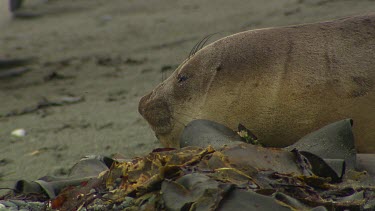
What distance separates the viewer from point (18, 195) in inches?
114

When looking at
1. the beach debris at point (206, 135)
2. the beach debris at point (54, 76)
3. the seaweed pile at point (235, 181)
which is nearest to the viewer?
the seaweed pile at point (235, 181)

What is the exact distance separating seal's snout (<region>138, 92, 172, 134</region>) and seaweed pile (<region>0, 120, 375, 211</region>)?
22.8 inches

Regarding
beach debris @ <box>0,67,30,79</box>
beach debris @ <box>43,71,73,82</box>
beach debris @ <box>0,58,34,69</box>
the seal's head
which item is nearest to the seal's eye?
the seal's head

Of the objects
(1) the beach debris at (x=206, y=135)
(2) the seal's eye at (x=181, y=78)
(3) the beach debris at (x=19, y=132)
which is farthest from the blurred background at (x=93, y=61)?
(1) the beach debris at (x=206, y=135)

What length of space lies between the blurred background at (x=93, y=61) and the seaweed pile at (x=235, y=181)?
46.0 inches

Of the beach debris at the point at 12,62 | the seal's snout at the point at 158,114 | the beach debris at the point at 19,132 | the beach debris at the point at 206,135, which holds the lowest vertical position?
the beach debris at the point at 12,62

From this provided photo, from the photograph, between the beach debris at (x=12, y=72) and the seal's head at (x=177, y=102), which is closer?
the seal's head at (x=177, y=102)

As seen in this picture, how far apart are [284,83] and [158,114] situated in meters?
0.55

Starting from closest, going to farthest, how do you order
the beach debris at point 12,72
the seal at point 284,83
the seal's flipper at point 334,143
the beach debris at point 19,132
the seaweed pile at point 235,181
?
1. the seaweed pile at point 235,181
2. the seal's flipper at point 334,143
3. the seal at point 284,83
4. the beach debris at point 19,132
5. the beach debris at point 12,72

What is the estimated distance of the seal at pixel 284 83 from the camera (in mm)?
3014

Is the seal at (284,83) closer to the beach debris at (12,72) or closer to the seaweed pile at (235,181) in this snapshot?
the seaweed pile at (235,181)

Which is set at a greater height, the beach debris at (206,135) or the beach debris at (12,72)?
the beach debris at (206,135)

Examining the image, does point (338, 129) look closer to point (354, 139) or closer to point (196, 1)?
point (354, 139)

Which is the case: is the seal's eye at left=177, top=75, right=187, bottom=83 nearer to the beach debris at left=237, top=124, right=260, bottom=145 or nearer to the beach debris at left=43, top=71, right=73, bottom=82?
the beach debris at left=237, top=124, right=260, bottom=145
